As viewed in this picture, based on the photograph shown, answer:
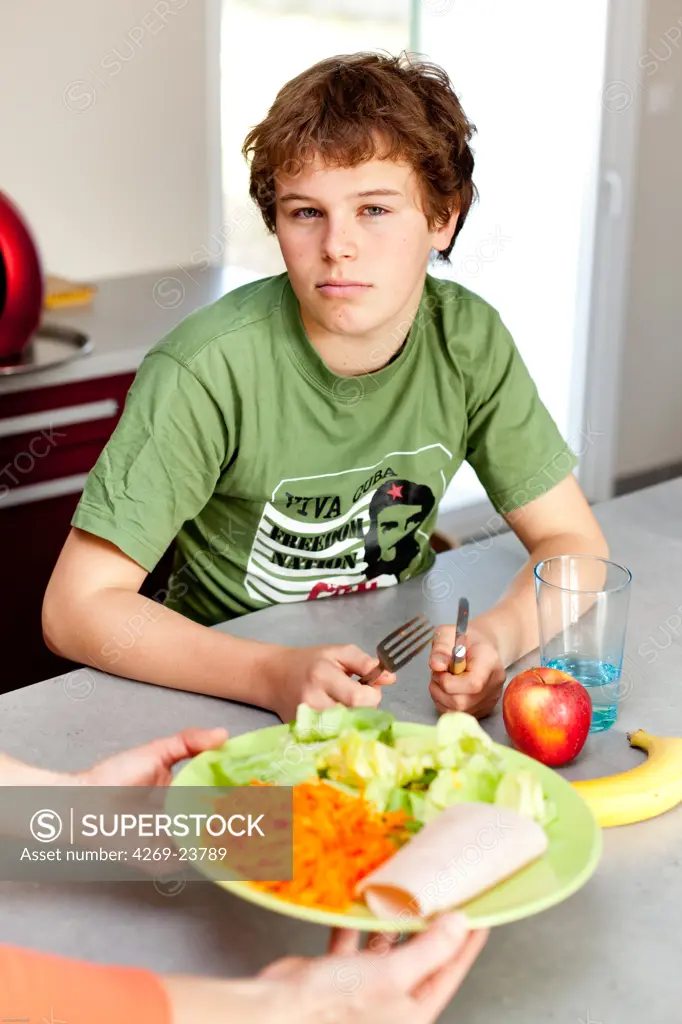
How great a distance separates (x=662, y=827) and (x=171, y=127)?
2052 mm

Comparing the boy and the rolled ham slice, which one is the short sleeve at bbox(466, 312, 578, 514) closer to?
the boy

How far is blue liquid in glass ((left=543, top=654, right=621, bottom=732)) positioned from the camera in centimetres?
109

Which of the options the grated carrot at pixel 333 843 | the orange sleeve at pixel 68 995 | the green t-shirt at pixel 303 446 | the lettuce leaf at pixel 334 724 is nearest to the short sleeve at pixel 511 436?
the green t-shirt at pixel 303 446

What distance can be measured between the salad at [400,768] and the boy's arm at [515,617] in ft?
0.54

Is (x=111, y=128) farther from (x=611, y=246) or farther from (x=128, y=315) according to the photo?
(x=611, y=246)

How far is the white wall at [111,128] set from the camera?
7.79 ft

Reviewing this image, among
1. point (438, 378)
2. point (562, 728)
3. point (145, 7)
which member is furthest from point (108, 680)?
point (145, 7)

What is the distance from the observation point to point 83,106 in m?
2.45

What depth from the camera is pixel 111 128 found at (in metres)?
2.49

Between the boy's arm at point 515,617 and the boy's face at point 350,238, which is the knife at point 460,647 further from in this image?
the boy's face at point 350,238

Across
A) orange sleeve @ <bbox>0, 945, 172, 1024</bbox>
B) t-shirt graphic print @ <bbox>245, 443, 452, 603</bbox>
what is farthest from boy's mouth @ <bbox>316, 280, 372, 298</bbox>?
orange sleeve @ <bbox>0, 945, 172, 1024</bbox>

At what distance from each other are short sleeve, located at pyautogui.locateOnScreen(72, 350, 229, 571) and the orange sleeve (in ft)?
1.92

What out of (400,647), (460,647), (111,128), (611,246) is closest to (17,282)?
(111,128)

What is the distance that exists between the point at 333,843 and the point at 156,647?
42 centimetres
